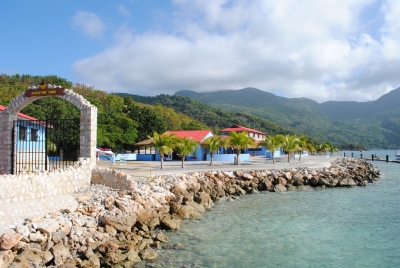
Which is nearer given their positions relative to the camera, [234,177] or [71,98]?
[71,98]

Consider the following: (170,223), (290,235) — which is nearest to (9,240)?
(170,223)

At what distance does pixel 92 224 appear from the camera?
12922mm

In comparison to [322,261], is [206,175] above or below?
above

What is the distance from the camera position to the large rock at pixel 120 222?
43.2 ft

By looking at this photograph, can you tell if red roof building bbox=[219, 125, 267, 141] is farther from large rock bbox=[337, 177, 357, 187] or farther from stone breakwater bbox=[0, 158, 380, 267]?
stone breakwater bbox=[0, 158, 380, 267]

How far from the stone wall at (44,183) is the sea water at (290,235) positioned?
18.9 feet

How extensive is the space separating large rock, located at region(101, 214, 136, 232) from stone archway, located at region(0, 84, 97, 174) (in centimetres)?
547

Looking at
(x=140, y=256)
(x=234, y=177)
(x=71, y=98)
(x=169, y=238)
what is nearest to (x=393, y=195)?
(x=234, y=177)

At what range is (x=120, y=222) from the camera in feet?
44.1

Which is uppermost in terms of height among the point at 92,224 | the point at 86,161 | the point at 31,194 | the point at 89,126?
the point at 89,126

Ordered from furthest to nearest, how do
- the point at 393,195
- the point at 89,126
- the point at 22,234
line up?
1. the point at 393,195
2. the point at 89,126
3. the point at 22,234

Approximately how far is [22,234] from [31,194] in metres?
3.17

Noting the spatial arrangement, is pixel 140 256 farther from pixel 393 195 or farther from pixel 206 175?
pixel 393 195

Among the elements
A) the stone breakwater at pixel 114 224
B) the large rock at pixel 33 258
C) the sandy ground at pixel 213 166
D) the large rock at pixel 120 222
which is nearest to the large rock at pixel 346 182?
the sandy ground at pixel 213 166
